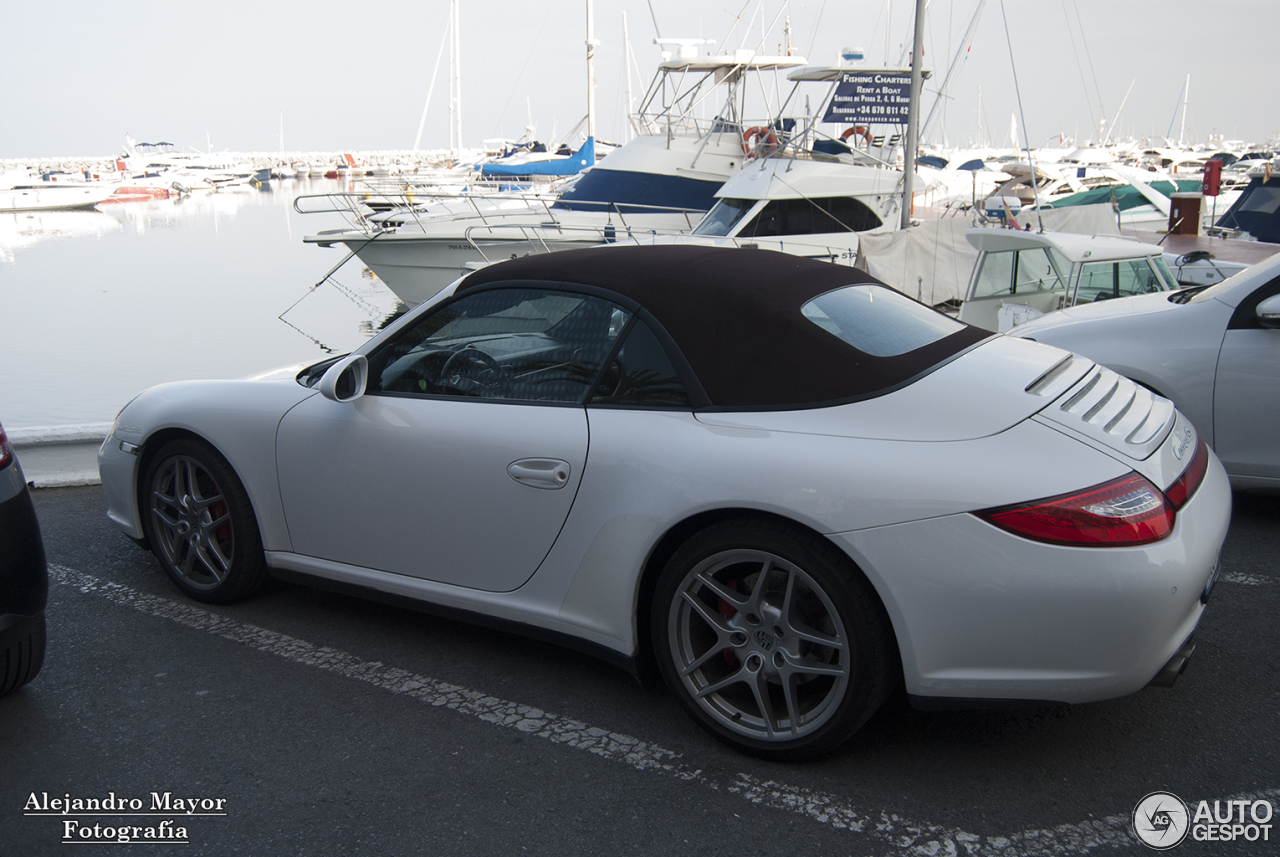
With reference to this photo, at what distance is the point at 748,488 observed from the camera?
2.50 metres

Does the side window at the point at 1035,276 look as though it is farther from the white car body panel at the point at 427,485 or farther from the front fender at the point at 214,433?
the front fender at the point at 214,433

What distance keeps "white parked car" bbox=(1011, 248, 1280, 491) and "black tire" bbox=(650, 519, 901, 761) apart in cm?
297

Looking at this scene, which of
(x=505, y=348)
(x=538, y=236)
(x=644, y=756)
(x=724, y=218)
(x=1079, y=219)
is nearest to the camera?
(x=644, y=756)

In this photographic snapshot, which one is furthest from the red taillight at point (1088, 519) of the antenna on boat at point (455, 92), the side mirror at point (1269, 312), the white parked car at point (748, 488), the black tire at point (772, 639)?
the antenna on boat at point (455, 92)

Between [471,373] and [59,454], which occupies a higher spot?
[471,373]

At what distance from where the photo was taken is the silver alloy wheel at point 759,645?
8.27ft

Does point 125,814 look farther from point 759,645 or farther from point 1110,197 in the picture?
point 1110,197

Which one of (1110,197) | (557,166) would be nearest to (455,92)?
(557,166)

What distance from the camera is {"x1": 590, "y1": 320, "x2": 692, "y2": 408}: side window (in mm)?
2785

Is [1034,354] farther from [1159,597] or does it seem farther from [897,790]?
[897,790]

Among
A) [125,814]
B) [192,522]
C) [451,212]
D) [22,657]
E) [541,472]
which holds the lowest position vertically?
[125,814]

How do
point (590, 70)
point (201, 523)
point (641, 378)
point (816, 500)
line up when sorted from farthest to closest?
point (590, 70), point (201, 523), point (641, 378), point (816, 500)

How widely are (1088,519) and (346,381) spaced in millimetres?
2402

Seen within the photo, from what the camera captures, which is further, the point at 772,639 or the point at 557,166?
the point at 557,166
